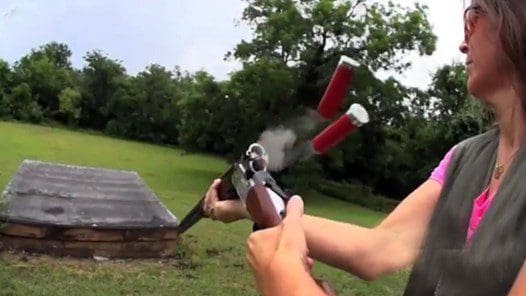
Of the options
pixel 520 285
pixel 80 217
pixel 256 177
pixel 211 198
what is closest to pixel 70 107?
pixel 80 217

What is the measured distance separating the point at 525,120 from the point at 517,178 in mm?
109

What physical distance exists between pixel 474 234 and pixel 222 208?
61 cm

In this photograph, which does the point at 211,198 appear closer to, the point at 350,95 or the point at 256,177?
the point at 256,177

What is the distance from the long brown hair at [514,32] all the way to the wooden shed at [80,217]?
5.29 metres

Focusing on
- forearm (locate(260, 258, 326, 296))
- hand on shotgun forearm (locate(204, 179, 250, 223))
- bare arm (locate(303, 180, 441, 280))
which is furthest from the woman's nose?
hand on shotgun forearm (locate(204, 179, 250, 223))

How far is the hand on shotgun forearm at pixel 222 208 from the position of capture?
138cm

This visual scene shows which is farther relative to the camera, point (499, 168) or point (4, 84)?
point (4, 84)

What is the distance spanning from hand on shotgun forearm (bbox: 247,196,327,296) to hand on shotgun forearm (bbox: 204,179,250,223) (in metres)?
0.42

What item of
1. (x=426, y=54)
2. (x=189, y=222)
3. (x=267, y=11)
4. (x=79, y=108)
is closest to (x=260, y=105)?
(x=267, y=11)

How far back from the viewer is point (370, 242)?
1.25 meters

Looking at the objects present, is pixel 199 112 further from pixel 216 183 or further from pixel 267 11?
pixel 216 183

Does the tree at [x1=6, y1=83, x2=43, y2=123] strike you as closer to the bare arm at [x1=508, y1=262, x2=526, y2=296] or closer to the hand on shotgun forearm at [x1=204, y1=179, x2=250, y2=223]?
the hand on shotgun forearm at [x1=204, y1=179, x2=250, y2=223]

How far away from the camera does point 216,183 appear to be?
4.73ft

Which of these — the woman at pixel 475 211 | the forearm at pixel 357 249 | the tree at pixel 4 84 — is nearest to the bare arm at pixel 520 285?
the woman at pixel 475 211
